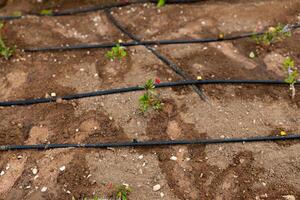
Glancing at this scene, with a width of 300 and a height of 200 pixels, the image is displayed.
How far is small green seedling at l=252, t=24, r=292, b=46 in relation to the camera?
4.43 metres

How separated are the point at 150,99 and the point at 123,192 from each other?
43.9 inches

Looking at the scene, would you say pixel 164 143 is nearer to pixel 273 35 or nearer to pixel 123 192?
pixel 123 192

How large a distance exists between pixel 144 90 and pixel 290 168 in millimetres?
1719

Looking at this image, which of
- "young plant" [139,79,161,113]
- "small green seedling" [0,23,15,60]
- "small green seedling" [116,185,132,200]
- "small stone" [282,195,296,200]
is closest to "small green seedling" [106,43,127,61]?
"young plant" [139,79,161,113]

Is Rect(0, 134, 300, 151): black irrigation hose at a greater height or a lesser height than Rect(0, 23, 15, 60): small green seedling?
lesser

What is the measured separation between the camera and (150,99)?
3988mm

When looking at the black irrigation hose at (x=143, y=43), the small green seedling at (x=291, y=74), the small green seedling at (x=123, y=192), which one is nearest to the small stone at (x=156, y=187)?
the small green seedling at (x=123, y=192)

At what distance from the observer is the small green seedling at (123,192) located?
3.26 meters

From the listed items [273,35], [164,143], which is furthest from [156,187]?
[273,35]

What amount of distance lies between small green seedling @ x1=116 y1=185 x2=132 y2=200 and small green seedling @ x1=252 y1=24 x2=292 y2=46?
2482 millimetres

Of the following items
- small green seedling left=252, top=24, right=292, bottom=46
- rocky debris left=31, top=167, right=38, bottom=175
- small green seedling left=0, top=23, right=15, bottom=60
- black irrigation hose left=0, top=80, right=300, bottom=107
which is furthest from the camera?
small green seedling left=0, top=23, right=15, bottom=60

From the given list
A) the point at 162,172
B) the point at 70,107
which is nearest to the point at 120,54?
the point at 70,107

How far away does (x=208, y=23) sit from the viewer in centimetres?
491

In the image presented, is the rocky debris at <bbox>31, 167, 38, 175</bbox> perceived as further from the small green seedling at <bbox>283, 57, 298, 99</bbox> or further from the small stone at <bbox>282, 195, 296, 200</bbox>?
the small green seedling at <bbox>283, 57, 298, 99</bbox>
